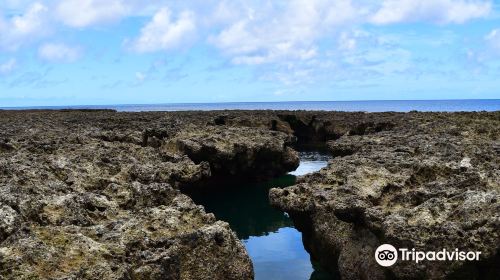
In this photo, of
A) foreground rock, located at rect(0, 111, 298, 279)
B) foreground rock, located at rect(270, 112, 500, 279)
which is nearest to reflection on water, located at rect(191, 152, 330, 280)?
foreground rock, located at rect(270, 112, 500, 279)

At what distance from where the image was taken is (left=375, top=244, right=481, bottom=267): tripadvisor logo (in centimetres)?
884

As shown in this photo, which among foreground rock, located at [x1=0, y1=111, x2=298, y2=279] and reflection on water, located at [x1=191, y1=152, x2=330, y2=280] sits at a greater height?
foreground rock, located at [x1=0, y1=111, x2=298, y2=279]

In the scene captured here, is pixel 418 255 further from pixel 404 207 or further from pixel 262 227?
pixel 262 227

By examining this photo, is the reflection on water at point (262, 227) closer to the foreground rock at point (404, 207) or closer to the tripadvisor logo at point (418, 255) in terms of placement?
the foreground rock at point (404, 207)

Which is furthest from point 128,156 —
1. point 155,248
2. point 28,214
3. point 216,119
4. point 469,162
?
point 216,119

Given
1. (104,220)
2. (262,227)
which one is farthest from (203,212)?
(262,227)

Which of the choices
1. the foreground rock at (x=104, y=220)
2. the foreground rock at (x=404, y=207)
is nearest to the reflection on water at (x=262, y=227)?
the foreground rock at (x=404, y=207)

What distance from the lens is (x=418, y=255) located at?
9055 mm

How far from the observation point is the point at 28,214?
9.34 meters

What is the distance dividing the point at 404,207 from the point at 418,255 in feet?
6.43

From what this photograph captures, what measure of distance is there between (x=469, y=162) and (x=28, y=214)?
10.1m

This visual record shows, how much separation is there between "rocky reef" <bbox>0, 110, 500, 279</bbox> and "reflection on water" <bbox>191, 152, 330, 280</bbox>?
1.12 meters

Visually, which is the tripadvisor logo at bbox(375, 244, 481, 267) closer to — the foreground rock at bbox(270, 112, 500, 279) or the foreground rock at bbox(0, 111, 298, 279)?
the foreground rock at bbox(270, 112, 500, 279)

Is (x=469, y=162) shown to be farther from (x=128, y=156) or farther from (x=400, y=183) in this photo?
(x=128, y=156)
